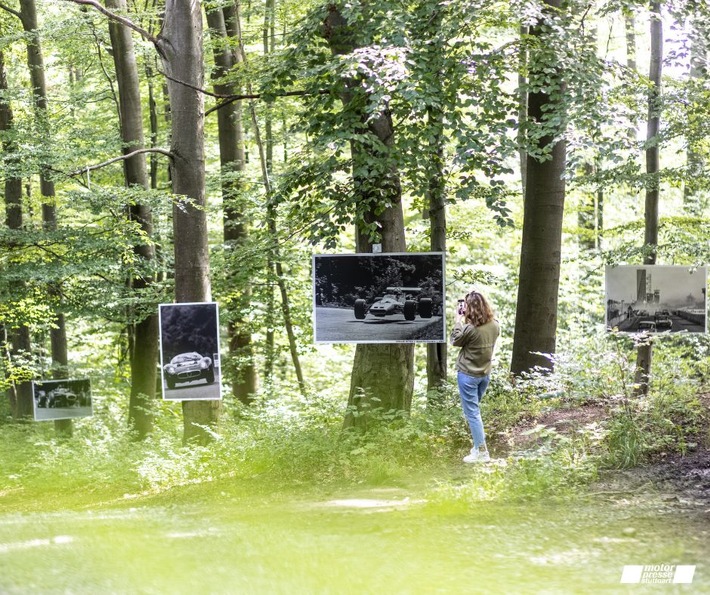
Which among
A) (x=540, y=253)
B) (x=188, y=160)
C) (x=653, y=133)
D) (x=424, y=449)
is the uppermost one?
(x=653, y=133)

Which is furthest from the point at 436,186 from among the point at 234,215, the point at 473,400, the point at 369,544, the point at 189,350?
the point at 234,215

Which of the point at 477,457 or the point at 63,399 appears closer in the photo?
the point at 477,457

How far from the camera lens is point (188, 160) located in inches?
410

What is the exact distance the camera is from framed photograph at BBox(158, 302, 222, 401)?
9391 millimetres

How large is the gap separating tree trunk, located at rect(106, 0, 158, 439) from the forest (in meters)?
0.05

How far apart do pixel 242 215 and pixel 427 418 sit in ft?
23.4

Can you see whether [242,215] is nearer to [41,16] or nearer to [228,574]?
[41,16]

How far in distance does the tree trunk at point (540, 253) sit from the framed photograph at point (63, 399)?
744 centimetres

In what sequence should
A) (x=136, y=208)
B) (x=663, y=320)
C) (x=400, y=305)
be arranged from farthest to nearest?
1. (x=136, y=208)
2. (x=663, y=320)
3. (x=400, y=305)

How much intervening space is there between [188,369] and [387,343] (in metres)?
2.45

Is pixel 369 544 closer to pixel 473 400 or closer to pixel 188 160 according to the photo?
pixel 473 400

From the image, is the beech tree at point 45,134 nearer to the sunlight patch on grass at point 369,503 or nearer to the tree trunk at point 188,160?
the tree trunk at point 188,160

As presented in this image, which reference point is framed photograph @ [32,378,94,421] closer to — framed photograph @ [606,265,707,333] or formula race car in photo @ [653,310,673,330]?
framed photograph @ [606,265,707,333]

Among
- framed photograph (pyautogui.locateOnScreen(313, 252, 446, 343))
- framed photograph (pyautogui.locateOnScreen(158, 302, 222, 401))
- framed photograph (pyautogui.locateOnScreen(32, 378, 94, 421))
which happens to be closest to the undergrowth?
framed photograph (pyautogui.locateOnScreen(158, 302, 222, 401))
